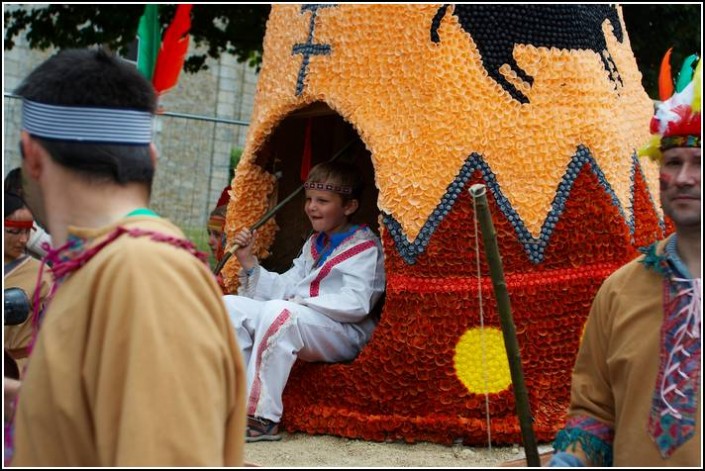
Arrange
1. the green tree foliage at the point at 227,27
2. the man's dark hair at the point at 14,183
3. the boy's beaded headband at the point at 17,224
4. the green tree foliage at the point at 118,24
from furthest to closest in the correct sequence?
the green tree foliage at the point at 118,24 < the green tree foliage at the point at 227,27 < the man's dark hair at the point at 14,183 < the boy's beaded headband at the point at 17,224

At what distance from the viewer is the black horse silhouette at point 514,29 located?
4777 mm

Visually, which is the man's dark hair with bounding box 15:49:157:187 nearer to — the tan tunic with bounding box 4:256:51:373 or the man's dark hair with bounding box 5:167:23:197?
the tan tunic with bounding box 4:256:51:373

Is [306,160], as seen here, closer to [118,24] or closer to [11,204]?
[11,204]

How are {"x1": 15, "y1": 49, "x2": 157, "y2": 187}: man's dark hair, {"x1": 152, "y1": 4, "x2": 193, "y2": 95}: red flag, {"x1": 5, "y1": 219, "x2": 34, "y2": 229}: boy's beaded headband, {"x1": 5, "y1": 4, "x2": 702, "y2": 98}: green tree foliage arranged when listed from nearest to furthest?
{"x1": 15, "y1": 49, "x2": 157, "y2": 187}: man's dark hair
{"x1": 152, "y1": 4, "x2": 193, "y2": 95}: red flag
{"x1": 5, "y1": 219, "x2": 34, "y2": 229}: boy's beaded headband
{"x1": 5, "y1": 4, "x2": 702, "y2": 98}: green tree foliage

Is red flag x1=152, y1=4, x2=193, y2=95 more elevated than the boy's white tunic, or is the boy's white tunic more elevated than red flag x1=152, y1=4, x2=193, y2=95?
red flag x1=152, y1=4, x2=193, y2=95

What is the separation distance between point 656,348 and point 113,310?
1.57 m

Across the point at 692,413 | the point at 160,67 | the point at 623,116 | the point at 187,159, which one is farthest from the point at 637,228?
the point at 187,159

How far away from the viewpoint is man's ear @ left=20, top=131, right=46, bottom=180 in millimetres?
1972

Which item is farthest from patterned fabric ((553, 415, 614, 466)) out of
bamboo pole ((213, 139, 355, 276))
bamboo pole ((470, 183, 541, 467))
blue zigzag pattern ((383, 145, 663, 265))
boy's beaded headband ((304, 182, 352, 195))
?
bamboo pole ((213, 139, 355, 276))

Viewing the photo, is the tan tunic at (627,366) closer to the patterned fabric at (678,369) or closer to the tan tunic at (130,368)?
the patterned fabric at (678,369)

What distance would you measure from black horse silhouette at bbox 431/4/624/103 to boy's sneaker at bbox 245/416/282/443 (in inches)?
81.7

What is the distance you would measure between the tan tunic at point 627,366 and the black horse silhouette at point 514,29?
7.05 feet

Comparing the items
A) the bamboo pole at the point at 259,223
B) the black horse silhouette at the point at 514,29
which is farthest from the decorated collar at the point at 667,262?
the bamboo pole at the point at 259,223

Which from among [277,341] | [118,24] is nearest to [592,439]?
[277,341]
